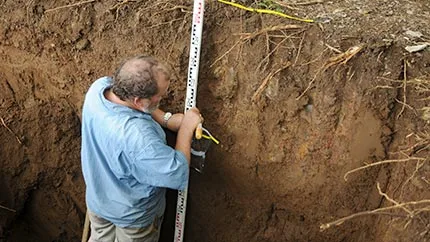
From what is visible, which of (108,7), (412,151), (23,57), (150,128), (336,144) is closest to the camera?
(150,128)

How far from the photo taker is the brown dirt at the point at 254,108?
2.93 meters

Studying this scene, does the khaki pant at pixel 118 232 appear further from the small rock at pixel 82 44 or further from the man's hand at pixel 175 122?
the small rock at pixel 82 44

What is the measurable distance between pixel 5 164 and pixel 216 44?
174cm

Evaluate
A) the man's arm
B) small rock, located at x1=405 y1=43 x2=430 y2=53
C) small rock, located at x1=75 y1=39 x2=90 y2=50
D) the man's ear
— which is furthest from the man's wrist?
small rock, located at x1=405 y1=43 x2=430 y2=53

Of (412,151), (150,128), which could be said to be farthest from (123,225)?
(412,151)

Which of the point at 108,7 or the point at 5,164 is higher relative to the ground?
the point at 108,7

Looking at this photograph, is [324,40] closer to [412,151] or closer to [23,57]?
[412,151]

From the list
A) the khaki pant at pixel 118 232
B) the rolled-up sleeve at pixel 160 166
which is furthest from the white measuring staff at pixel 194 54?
the khaki pant at pixel 118 232

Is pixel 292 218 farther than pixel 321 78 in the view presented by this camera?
Yes

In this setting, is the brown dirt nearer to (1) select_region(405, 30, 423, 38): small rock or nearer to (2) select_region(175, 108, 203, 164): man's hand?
(1) select_region(405, 30, 423, 38): small rock

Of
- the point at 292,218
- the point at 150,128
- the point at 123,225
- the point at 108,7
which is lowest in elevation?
the point at 292,218

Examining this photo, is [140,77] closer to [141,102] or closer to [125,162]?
[141,102]

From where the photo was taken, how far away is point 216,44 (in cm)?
312

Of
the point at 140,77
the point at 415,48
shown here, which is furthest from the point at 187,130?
the point at 415,48
